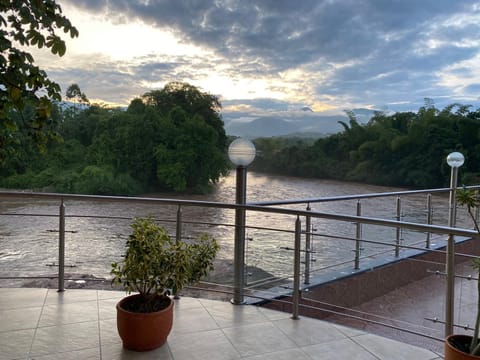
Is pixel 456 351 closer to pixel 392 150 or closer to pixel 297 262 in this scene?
pixel 297 262

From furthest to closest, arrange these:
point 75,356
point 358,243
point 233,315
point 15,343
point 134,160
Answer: point 134,160 < point 358,243 < point 233,315 < point 15,343 < point 75,356

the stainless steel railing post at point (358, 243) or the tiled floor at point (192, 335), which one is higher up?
the stainless steel railing post at point (358, 243)

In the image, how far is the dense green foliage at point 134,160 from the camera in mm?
24453

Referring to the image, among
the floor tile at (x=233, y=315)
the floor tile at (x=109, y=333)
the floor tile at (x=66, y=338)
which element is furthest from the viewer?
the floor tile at (x=233, y=315)

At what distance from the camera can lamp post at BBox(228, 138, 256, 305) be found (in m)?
3.00

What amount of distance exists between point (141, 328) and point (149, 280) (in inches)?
11.1

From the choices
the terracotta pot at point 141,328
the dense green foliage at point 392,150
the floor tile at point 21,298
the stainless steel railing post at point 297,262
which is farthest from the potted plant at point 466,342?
the dense green foliage at point 392,150

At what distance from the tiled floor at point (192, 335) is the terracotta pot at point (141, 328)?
5cm

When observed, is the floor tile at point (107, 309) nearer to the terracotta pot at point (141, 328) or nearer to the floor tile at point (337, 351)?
the terracotta pot at point (141, 328)

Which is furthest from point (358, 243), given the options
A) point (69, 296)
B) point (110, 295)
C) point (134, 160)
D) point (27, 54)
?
point (134, 160)

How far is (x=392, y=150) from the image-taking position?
93.4 feet

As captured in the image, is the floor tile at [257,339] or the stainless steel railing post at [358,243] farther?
the stainless steel railing post at [358,243]

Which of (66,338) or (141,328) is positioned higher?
(141,328)

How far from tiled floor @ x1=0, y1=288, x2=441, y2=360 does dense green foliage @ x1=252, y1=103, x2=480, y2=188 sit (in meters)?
19.3
